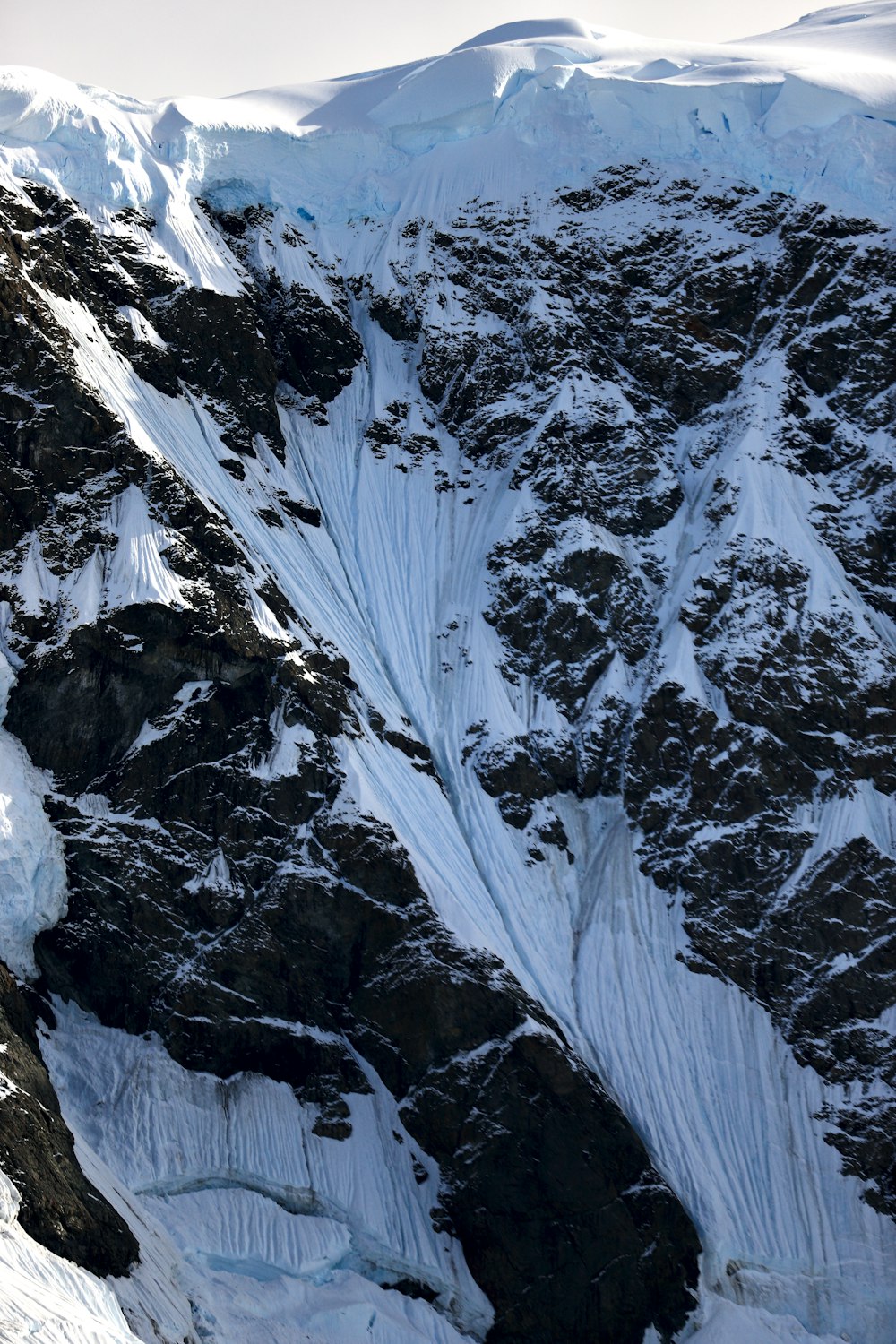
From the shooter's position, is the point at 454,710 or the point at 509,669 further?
the point at 509,669

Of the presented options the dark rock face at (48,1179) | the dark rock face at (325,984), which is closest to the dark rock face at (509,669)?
the dark rock face at (325,984)

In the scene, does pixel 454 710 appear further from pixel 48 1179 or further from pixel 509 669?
pixel 48 1179

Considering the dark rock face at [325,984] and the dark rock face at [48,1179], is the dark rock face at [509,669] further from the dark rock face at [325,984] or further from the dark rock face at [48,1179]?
the dark rock face at [48,1179]

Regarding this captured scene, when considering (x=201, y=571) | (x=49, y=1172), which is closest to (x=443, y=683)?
(x=201, y=571)

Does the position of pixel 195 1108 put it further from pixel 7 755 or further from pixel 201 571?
pixel 201 571

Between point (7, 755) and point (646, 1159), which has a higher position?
point (7, 755)

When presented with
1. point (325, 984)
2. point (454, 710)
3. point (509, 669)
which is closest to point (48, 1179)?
point (325, 984)
